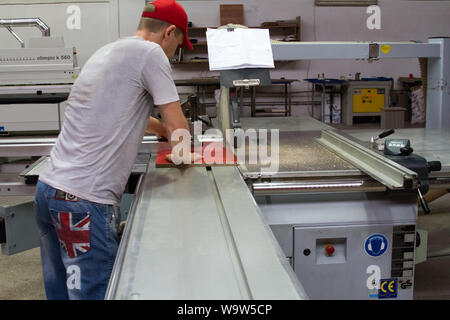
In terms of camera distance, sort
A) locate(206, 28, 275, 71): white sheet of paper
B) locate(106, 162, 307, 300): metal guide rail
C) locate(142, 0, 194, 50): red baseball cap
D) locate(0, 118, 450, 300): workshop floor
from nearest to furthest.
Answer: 1. locate(106, 162, 307, 300): metal guide rail
2. locate(142, 0, 194, 50): red baseball cap
3. locate(206, 28, 275, 71): white sheet of paper
4. locate(0, 118, 450, 300): workshop floor

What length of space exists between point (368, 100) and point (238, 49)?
6.12m

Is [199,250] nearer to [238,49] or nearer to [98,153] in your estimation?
[98,153]

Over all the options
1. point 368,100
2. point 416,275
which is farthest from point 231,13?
point 416,275

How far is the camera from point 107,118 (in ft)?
4.55

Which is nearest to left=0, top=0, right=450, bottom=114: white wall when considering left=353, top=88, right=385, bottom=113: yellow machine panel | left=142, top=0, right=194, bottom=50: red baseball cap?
left=353, top=88, right=385, bottom=113: yellow machine panel

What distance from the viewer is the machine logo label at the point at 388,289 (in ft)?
5.35

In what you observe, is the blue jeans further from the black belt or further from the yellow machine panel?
the yellow machine panel

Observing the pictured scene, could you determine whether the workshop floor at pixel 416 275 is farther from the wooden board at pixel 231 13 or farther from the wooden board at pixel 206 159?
the wooden board at pixel 231 13

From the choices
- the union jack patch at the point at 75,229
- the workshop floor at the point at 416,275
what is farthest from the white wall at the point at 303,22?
the union jack patch at the point at 75,229

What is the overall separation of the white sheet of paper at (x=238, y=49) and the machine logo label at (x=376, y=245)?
776 millimetres

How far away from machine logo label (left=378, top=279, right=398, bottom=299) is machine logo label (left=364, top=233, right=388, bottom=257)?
0.10 m

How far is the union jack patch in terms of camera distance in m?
1.36

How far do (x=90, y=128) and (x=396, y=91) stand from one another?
7.61 m
